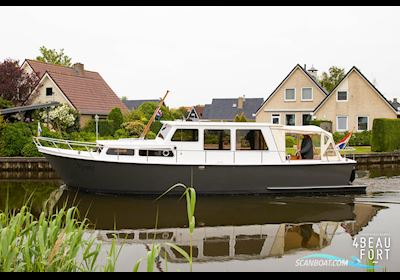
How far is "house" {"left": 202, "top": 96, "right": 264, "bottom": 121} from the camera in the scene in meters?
59.5

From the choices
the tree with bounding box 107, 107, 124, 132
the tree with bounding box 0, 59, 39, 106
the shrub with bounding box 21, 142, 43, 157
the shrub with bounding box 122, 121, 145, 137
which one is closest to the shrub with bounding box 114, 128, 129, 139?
the shrub with bounding box 122, 121, 145, 137

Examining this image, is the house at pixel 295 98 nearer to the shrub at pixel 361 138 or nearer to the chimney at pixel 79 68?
the shrub at pixel 361 138

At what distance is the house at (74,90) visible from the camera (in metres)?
33.0

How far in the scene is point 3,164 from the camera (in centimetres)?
1945

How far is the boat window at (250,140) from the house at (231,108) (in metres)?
45.7

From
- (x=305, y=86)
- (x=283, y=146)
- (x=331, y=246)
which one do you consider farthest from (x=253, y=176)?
(x=305, y=86)

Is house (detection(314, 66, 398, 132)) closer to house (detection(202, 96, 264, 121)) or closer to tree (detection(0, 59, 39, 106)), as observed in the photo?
tree (detection(0, 59, 39, 106))

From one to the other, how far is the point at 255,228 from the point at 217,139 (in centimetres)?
407

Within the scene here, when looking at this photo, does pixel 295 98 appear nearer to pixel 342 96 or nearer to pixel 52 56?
pixel 342 96

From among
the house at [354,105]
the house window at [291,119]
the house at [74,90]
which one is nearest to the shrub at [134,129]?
the house at [74,90]

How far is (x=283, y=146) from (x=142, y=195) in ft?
14.8

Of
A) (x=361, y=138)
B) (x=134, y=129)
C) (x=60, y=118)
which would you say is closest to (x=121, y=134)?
(x=134, y=129)
